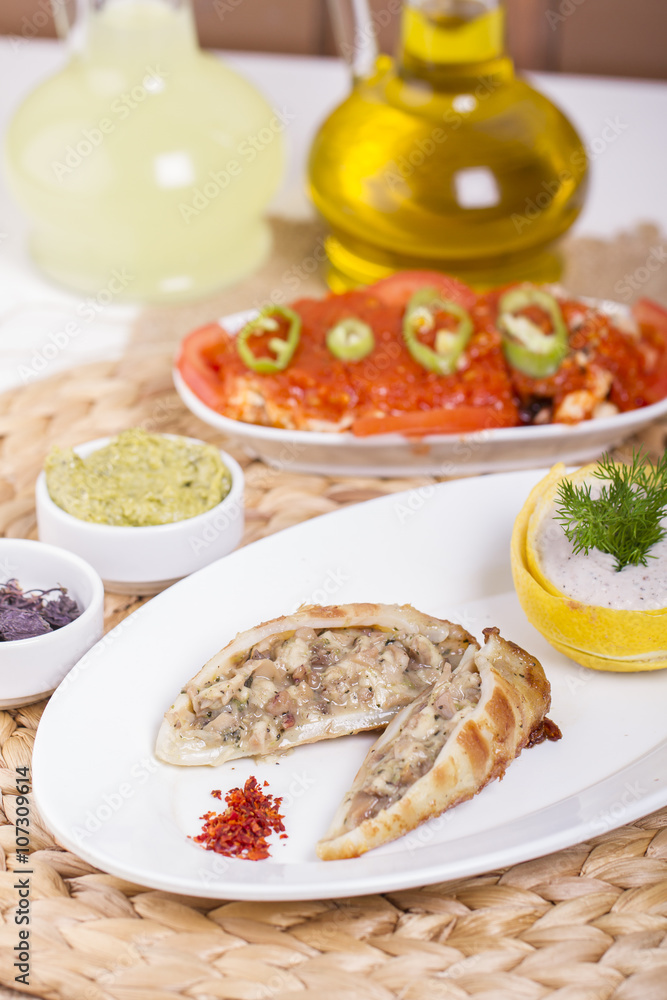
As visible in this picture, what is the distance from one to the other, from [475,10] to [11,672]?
8.87ft

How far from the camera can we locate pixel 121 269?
430 cm

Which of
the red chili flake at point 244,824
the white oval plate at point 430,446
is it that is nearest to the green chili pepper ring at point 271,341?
the white oval plate at point 430,446

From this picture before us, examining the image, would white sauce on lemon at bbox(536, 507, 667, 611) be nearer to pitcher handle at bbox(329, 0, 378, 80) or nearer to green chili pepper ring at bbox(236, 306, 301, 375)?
green chili pepper ring at bbox(236, 306, 301, 375)

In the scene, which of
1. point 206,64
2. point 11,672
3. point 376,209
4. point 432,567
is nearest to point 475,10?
point 376,209

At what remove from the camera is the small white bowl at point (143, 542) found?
263 cm

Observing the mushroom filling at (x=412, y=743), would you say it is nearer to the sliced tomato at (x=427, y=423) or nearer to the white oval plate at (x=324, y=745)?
the white oval plate at (x=324, y=745)

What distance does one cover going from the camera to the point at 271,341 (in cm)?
336

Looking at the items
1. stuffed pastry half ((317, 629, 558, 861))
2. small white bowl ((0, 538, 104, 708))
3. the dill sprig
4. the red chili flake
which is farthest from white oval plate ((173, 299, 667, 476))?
the red chili flake

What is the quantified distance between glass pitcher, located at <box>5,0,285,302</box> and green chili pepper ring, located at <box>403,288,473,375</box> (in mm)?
1140

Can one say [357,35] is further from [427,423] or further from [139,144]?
[427,423]

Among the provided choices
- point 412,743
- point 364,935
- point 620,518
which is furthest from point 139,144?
point 364,935

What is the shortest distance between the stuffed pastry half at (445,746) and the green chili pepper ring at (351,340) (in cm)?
127

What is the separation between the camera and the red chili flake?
6.35ft

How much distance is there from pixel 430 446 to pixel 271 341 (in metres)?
0.61
